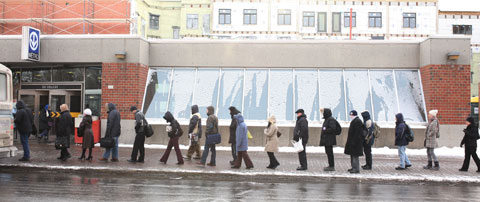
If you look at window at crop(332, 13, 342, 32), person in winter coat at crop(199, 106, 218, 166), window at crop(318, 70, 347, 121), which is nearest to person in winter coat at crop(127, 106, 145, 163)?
person in winter coat at crop(199, 106, 218, 166)

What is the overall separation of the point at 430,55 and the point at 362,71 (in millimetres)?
2662

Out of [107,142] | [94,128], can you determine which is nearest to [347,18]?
[94,128]

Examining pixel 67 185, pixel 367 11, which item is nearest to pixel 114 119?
pixel 67 185

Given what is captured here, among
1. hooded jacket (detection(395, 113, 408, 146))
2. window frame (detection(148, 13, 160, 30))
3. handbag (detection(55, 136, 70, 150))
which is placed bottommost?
handbag (detection(55, 136, 70, 150))

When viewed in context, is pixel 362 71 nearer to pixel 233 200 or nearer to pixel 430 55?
pixel 430 55

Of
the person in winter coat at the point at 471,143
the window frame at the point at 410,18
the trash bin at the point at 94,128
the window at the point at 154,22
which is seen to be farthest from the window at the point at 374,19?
the trash bin at the point at 94,128

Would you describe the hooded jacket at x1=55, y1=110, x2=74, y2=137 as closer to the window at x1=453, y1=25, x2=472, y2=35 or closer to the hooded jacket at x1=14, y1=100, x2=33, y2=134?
the hooded jacket at x1=14, y1=100, x2=33, y2=134

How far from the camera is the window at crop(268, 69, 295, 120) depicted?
1574 cm

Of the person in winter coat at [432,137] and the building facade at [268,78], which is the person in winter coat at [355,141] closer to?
the person in winter coat at [432,137]

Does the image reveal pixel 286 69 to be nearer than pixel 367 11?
Yes

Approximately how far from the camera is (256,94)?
16.2 m

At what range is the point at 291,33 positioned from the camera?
113ft

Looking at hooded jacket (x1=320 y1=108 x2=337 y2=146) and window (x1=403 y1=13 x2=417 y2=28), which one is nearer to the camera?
hooded jacket (x1=320 y1=108 x2=337 y2=146)

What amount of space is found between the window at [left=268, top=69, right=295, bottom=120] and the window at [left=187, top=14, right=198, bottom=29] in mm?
22069
